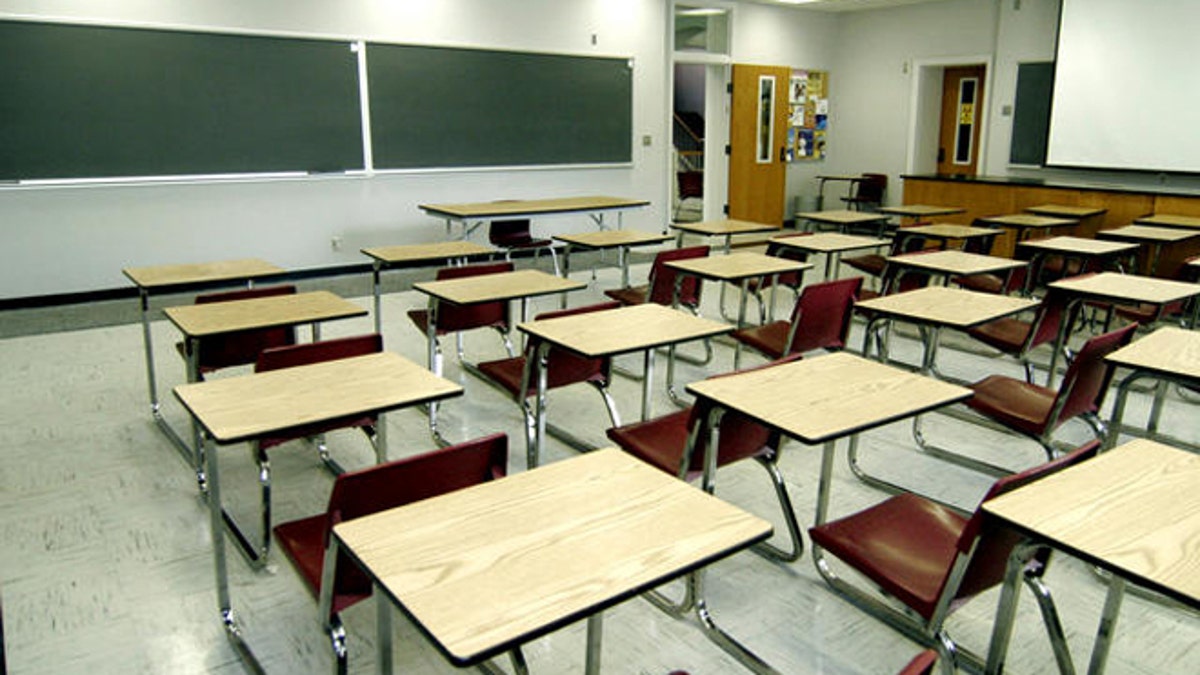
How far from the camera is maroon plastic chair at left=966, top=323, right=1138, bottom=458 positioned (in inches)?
107

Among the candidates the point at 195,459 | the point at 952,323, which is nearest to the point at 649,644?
the point at 952,323

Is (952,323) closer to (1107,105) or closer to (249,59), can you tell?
(249,59)

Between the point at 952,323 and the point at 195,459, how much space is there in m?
2.99

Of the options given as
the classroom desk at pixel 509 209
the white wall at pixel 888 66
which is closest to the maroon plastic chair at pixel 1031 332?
the classroom desk at pixel 509 209

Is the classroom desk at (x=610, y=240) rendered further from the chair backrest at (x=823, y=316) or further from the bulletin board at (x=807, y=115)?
the bulletin board at (x=807, y=115)

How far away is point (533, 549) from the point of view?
1.38 metres

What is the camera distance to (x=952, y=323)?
3.05 m

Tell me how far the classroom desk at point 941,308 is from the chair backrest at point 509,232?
398 centimetres

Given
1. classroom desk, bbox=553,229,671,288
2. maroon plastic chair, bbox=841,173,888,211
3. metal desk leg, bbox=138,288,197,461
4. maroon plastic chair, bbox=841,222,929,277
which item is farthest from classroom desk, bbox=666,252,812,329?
maroon plastic chair, bbox=841,173,888,211

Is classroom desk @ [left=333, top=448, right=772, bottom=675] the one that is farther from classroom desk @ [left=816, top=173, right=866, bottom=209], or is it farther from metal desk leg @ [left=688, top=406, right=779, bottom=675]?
classroom desk @ [left=816, top=173, right=866, bottom=209]

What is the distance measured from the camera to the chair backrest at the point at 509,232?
273 inches

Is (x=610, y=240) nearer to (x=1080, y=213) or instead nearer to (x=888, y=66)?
(x=1080, y=213)

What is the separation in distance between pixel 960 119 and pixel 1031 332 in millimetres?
7905

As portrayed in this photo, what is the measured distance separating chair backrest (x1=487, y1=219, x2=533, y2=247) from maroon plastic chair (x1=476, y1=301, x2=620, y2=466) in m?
3.67
